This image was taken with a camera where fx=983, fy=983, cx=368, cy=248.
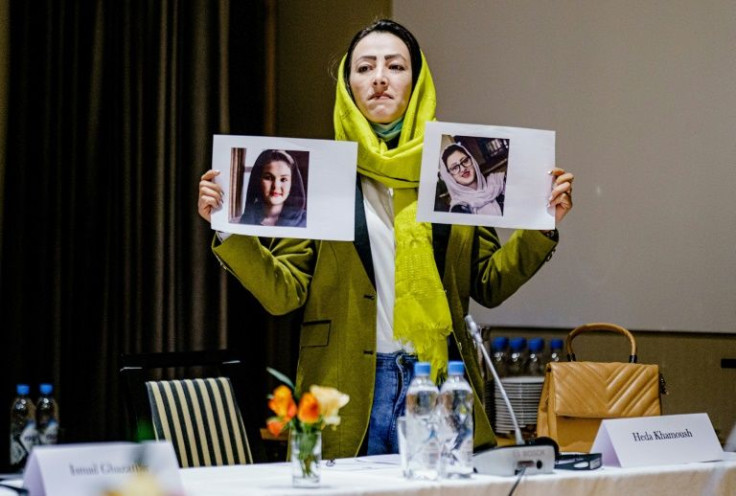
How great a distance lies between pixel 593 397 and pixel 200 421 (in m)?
1.23

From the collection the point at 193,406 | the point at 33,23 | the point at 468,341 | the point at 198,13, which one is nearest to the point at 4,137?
the point at 33,23

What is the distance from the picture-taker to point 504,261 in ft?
8.10

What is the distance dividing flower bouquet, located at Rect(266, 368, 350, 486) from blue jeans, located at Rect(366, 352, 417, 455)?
591 mm

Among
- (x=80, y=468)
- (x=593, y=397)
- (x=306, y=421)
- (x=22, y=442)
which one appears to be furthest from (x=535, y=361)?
(x=80, y=468)

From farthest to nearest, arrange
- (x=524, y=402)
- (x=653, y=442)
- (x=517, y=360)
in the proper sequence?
(x=517, y=360) < (x=524, y=402) < (x=653, y=442)

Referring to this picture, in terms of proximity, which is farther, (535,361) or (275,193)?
(535,361)

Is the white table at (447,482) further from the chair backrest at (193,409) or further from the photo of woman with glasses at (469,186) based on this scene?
the photo of woman with glasses at (469,186)

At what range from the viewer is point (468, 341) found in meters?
2.49

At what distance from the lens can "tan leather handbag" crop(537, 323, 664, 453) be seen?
2.96 meters

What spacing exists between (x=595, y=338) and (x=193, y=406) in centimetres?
189

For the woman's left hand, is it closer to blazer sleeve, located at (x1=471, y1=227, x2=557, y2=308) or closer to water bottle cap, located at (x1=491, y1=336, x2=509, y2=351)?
blazer sleeve, located at (x1=471, y1=227, x2=557, y2=308)

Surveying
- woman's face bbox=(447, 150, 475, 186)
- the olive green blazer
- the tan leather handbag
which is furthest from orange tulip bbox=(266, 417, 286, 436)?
the tan leather handbag

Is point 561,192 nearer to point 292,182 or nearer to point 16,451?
point 292,182

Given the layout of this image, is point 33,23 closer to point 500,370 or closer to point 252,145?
point 252,145
